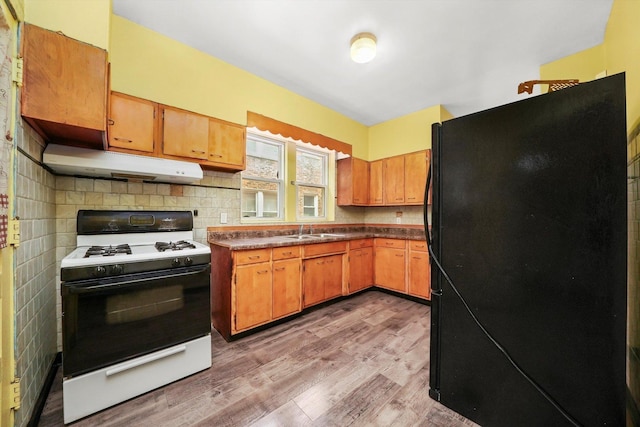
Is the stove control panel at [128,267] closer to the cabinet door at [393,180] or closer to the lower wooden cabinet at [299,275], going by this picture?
the lower wooden cabinet at [299,275]

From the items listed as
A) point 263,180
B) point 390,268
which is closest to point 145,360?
point 263,180

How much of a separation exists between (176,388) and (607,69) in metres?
4.43

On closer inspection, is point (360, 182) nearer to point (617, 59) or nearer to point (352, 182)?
point (352, 182)

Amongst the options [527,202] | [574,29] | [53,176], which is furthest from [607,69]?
[53,176]

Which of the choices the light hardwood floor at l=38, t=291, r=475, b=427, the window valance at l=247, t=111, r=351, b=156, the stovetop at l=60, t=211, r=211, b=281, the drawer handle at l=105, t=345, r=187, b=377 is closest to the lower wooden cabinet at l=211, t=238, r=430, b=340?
the light hardwood floor at l=38, t=291, r=475, b=427

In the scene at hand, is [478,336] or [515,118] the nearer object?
[515,118]

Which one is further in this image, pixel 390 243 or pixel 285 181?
pixel 390 243

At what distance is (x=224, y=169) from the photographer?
8.59 ft

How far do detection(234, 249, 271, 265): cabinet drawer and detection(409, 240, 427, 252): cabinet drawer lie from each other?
2.09m

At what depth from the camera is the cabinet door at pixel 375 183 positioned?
412cm

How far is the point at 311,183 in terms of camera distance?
12.9 feet

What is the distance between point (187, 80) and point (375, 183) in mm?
3059

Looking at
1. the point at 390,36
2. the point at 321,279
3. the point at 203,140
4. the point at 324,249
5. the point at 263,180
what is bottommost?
the point at 321,279

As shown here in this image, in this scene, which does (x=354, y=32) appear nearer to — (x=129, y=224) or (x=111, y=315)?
(x=129, y=224)
